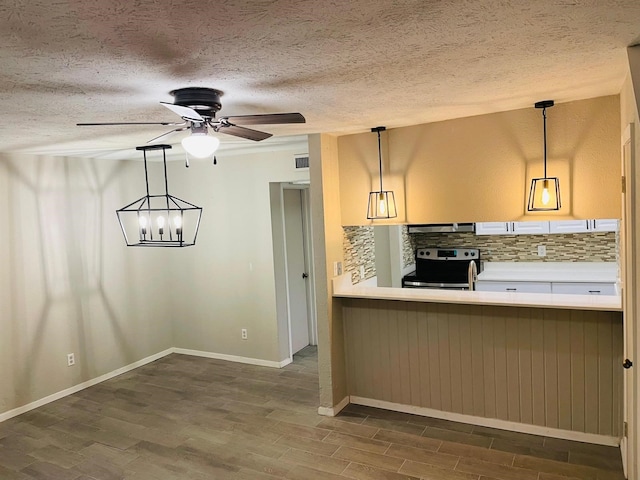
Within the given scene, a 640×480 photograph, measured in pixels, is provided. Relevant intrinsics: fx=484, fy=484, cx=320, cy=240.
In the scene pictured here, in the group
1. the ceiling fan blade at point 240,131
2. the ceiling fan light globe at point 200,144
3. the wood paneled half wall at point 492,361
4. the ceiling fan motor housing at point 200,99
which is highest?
the ceiling fan motor housing at point 200,99

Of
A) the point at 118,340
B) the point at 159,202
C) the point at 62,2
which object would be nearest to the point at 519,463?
the point at 62,2

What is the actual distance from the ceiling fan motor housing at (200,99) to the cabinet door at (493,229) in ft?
12.6

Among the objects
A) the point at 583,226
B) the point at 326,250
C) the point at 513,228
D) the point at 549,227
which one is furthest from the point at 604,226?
the point at 326,250

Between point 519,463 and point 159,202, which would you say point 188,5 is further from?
point 159,202

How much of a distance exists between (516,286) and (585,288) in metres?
0.64

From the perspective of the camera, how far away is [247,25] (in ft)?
5.08

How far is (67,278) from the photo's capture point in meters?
4.83

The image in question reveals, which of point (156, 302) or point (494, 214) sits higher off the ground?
point (494, 214)

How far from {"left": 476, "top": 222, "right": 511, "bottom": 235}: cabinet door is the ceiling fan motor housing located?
12.6 ft

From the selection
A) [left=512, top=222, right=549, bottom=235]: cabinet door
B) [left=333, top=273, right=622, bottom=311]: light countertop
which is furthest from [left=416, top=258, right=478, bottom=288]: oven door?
[left=333, top=273, right=622, bottom=311]: light countertop

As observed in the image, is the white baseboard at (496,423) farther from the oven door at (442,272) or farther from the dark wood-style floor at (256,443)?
the oven door at (442,272)

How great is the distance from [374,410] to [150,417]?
194cm

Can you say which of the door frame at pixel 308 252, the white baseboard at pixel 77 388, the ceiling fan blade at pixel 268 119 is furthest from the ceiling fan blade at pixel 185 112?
the white baseboard at pixel 77 388

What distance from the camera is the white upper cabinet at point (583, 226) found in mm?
4902
